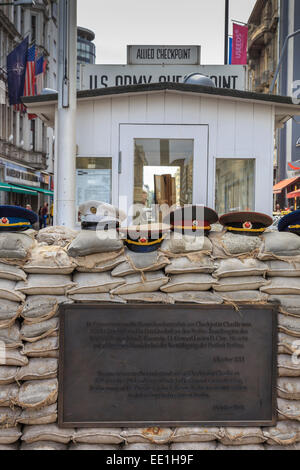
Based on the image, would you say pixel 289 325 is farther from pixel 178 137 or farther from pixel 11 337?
pixel 178 137

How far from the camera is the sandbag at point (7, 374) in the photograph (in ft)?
7.52

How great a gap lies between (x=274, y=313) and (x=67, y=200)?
10.1 feet

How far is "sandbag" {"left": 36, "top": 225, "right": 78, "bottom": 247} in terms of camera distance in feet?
8.68

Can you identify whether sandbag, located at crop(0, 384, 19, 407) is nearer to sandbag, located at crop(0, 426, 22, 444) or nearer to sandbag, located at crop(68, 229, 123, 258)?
sandbag, located at crop(0, 426, 22, 444)

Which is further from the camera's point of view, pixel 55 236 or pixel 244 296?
pixel 55 236

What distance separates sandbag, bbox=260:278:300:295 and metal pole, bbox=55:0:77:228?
2.92m

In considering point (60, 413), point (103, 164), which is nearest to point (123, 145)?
point (103, 164)

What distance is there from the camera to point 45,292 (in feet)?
7.73

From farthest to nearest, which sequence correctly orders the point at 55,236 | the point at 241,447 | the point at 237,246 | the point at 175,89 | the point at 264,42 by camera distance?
1. the point at 264,42
2. the point at 175,89
3. the point at 55,236
4. the point at 237,246
5. the point at 241,447

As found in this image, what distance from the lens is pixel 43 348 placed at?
2.32 m

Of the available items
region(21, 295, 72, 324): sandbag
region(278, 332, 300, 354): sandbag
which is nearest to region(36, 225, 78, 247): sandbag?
region(21, 295, 72, 324): sandbag

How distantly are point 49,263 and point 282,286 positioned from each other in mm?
1431

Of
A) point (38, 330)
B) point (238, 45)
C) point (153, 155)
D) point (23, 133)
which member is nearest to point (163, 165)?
point (153, 155)

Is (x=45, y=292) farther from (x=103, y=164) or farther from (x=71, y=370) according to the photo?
(x=103, y=164)
